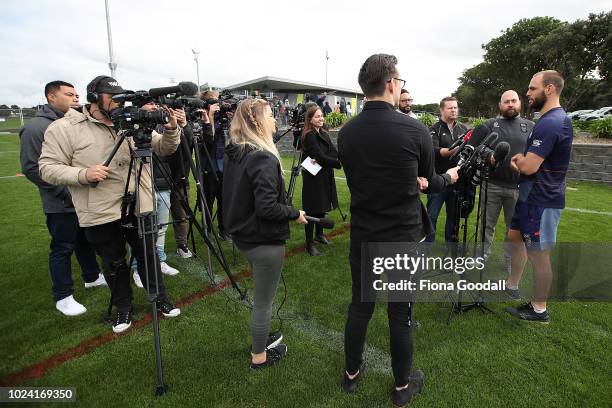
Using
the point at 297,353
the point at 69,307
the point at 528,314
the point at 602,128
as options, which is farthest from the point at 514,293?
the point at 602,128

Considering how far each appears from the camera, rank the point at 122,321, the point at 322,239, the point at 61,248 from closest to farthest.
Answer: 1. the point at 122,321
2. the point at 61,248
3. the point at 322,239

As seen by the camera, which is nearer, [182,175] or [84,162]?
[84,162]

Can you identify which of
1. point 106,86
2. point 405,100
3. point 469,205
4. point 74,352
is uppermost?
point 405,100

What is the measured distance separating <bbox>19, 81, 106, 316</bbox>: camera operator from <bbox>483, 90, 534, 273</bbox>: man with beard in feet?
13.7

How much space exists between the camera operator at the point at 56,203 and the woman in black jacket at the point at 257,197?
1.93 m

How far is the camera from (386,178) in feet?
5.94

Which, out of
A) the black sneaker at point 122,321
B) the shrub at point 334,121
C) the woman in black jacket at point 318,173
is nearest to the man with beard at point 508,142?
the woman in black jacket at point 318,173

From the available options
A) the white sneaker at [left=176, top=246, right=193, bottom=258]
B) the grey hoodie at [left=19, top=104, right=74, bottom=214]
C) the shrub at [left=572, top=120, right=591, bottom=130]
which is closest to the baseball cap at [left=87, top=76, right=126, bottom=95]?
the grey hoodie at [left=19, top=104, right=74, bottom=214]

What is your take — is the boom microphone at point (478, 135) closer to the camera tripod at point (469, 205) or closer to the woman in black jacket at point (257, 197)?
the camera tripod at point (469, 205)

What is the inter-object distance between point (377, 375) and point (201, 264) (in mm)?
2682

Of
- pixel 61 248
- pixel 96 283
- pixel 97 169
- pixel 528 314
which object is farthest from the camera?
pixel 96 283

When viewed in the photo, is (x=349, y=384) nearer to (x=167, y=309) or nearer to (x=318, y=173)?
(x=167, y=309)

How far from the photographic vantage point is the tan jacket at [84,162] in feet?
8.17

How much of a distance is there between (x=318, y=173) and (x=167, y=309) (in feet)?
7.62
